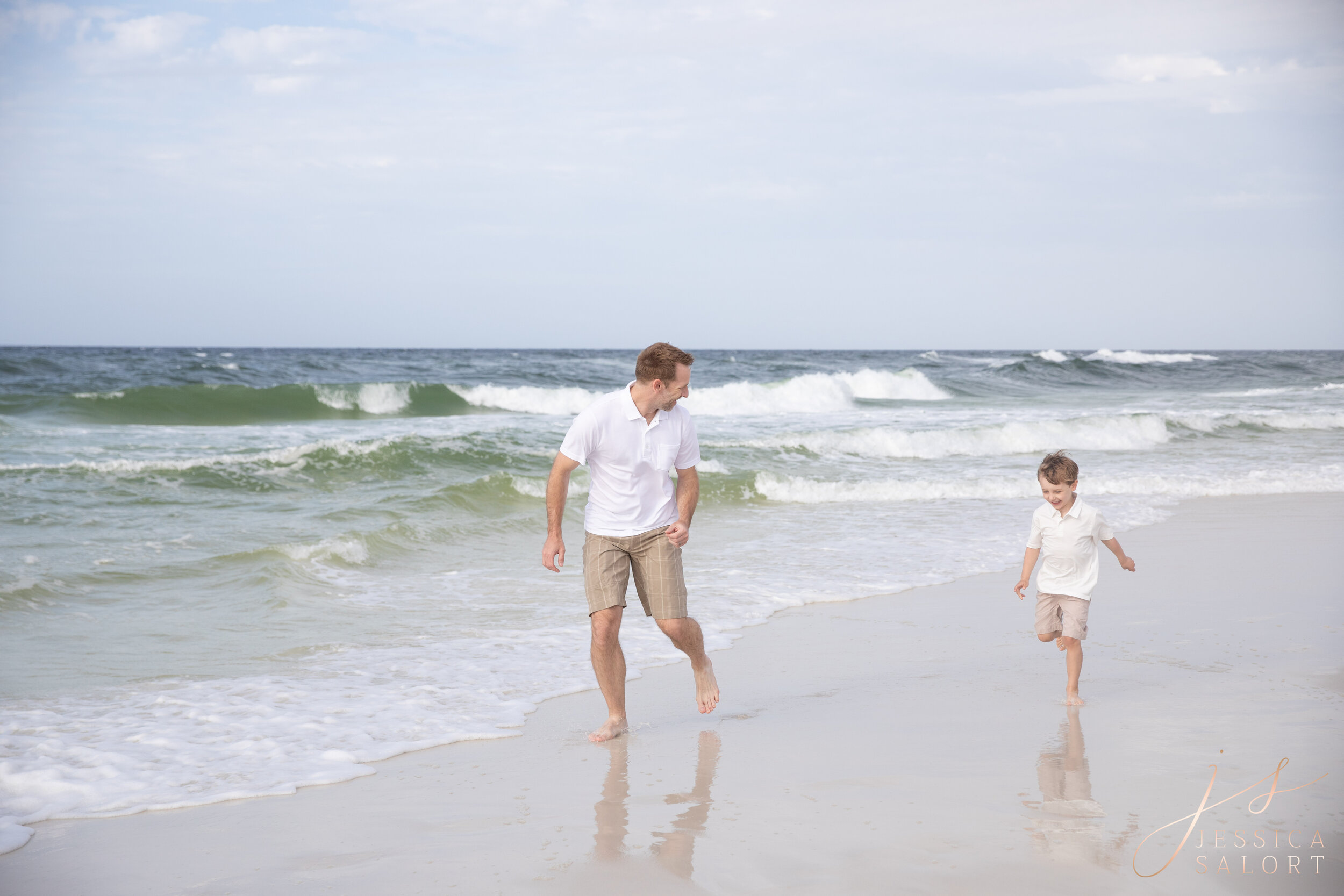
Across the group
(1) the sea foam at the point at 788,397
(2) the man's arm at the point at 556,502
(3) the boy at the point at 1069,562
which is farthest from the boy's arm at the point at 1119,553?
(1) the sea foam at the point at 788,397

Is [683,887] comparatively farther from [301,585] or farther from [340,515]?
[340,515]

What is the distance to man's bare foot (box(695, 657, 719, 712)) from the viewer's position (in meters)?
4.51

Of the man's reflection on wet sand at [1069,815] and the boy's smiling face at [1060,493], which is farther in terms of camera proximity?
the boy's smiling face at [1060,493]

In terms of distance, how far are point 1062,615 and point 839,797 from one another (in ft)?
5.94

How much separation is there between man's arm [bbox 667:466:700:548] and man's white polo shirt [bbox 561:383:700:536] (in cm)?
4

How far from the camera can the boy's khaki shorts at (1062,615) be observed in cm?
470

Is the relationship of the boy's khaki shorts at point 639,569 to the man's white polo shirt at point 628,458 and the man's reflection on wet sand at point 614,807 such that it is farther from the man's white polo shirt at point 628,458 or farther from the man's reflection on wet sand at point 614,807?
the man's reflection on wet sand at point 614,807

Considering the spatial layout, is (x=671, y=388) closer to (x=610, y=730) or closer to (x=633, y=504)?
(x=633, y=504)

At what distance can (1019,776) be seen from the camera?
3758 millimetres

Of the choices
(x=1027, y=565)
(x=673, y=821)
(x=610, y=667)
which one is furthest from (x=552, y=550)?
(x=1027, y=565)

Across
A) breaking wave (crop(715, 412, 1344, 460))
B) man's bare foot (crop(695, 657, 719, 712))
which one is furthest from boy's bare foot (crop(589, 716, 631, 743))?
breaking wave (crop(715, 412, 1344, 460))

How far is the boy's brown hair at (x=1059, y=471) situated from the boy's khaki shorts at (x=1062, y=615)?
573 mm

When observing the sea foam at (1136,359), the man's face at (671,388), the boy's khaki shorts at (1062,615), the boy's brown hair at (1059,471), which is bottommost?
the boy's khaki shorts at (1062,615)

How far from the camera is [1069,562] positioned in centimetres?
471
